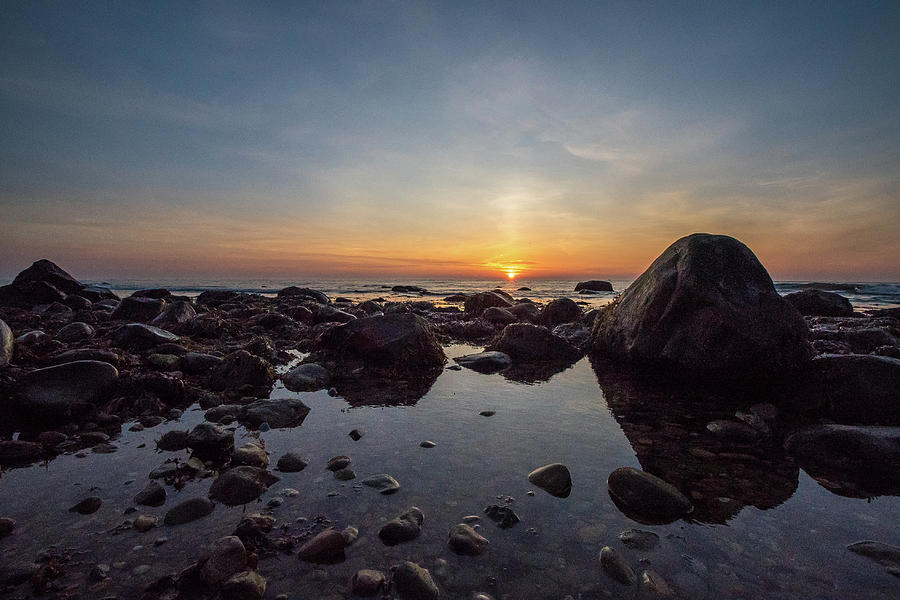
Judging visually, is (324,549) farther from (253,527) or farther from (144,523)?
(144,523)

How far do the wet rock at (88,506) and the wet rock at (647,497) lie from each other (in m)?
4.07

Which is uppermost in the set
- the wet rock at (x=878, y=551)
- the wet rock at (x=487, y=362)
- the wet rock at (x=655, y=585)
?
the wet rock at (x=878, y=551)

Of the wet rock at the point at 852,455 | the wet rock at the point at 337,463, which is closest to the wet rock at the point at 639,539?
the wet rock at the point at 852,455

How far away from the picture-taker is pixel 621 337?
27.9 feet

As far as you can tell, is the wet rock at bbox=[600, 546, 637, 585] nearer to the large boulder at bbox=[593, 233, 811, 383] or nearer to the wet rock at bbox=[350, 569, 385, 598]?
the wet rock at bbox=[350, 569, 385, 598]

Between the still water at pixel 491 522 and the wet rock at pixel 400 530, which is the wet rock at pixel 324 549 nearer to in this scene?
the still water at pixel 491 522

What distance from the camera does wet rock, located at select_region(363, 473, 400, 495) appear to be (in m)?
3.33

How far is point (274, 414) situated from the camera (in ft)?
16.5

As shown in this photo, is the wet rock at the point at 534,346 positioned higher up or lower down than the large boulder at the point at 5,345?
lower down

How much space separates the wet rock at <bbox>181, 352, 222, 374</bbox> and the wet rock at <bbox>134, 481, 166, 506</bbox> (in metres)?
4.26

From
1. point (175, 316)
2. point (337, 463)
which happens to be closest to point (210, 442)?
point (337, 463)

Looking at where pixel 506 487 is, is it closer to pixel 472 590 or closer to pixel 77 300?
pixel 472 590

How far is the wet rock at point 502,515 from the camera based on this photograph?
287cm

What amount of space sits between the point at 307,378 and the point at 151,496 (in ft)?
12.4
